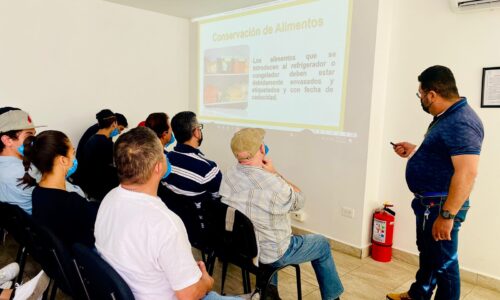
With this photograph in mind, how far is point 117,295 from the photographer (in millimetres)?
1133

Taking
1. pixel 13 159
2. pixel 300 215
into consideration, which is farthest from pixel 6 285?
pixel 300 215

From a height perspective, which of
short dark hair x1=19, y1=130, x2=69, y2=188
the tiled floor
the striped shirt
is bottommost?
the tiled floor

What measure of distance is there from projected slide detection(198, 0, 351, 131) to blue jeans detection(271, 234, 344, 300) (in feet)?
4.75

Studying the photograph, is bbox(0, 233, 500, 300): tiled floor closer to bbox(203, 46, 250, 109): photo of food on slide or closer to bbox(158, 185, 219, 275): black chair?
bbox(158, 185, 219, 275): black chair

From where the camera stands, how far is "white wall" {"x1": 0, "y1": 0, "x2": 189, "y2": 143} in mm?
3525

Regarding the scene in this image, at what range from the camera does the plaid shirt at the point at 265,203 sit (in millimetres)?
1834

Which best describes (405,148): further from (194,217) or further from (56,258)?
(56,258)

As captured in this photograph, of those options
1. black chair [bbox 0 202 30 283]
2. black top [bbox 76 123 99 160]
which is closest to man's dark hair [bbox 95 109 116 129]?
black top [bbox 76 123 99 160]

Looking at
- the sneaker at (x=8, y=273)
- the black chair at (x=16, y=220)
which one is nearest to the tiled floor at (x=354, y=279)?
the sneaker at (x=8, y=273)

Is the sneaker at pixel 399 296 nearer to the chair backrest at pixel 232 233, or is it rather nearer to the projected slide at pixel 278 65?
the chair backrest at pixel 232 233

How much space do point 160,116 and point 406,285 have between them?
247cm

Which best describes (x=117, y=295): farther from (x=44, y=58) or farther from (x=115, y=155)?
(x=44, y=58)

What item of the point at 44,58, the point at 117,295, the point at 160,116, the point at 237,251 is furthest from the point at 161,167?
the point at 44,58

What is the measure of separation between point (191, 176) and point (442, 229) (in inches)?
57.8
